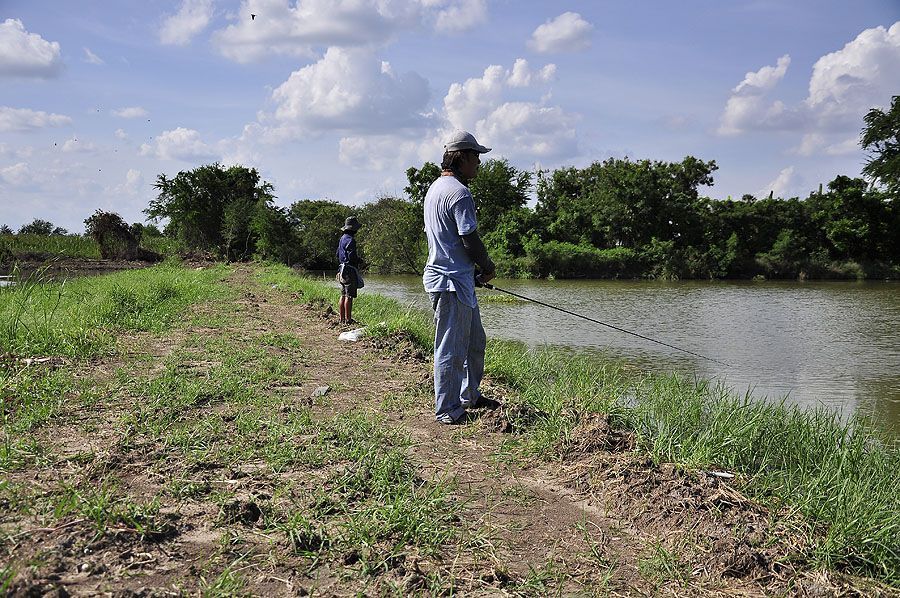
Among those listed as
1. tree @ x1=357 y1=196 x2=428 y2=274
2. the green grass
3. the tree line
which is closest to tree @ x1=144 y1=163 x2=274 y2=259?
the tree line

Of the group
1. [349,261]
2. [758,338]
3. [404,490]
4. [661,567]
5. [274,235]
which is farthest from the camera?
[274,235]

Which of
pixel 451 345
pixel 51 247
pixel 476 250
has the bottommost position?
pixel 451 345

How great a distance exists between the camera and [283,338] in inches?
314

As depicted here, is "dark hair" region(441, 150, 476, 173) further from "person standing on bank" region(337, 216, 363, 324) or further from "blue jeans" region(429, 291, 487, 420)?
"person standing on bank" region(337, 216, 363, 324)

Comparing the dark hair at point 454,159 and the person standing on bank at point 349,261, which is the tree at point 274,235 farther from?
the dark hair at point 454,159

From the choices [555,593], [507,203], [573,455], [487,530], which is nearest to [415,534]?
[487,530]

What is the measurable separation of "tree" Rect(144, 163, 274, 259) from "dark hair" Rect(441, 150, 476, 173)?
30.9 meters

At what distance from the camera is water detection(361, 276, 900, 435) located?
27.1 ft

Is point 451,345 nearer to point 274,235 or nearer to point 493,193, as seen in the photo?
point 274,235

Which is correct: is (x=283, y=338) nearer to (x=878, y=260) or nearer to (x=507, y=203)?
(x=507, y=203)

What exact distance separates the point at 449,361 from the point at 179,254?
30.7 m

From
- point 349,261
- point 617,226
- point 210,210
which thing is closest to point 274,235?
point 210,210

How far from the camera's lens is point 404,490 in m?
3.28

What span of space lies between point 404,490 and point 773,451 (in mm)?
2972
